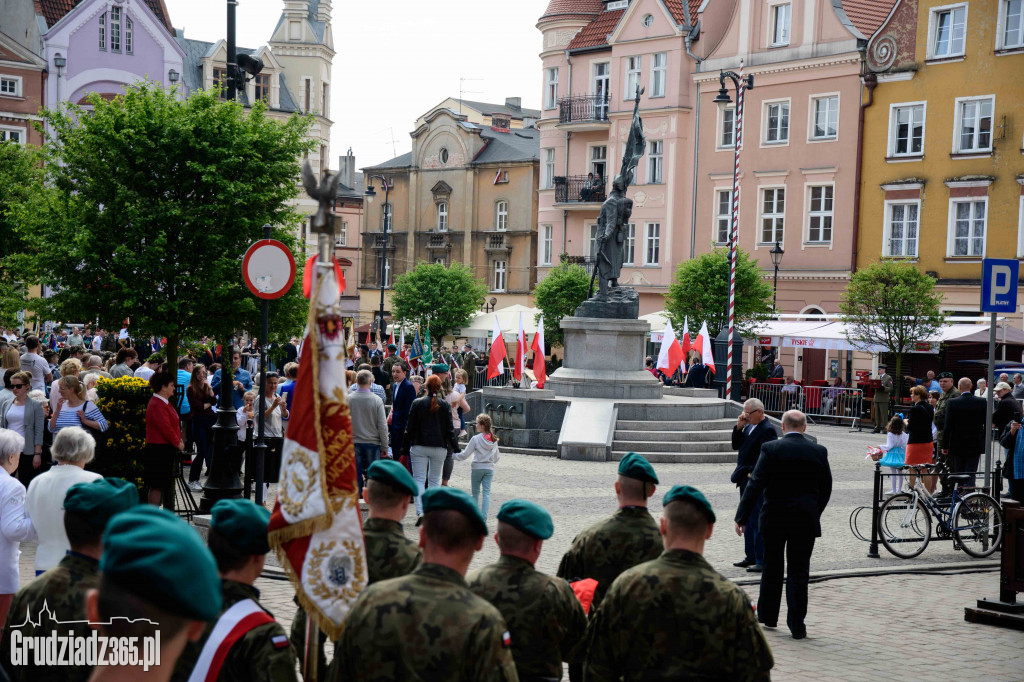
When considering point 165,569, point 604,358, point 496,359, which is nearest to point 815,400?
point 496,359

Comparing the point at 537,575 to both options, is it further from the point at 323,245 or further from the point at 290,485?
the point at 323,245

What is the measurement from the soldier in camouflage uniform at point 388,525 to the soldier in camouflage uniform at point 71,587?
3.48 ft

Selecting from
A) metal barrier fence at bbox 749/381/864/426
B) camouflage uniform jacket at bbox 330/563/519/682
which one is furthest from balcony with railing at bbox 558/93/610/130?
camouflage uniform jacket at bbox 330/563/519/682

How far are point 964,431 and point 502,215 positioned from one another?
174 ft

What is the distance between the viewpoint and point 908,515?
13.3 meters

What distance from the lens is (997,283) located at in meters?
11.6

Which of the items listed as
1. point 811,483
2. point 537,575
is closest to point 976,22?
point 811,483

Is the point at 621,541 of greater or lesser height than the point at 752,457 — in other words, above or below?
above

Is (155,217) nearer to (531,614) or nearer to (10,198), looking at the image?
(531,614)

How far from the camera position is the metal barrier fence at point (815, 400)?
3412 cm

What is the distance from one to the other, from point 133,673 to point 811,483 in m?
7.57

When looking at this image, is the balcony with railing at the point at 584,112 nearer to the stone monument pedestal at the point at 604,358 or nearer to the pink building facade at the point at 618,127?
the pink building facade at the point at 618,127

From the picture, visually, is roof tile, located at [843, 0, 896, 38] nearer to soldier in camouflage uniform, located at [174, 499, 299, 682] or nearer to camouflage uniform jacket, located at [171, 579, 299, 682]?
soldier in camouflage uniform, located at [174, 499, 299, 682]

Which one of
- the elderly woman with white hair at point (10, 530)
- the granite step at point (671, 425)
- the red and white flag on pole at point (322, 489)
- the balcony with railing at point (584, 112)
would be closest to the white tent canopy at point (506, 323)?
the balcony with railing at point (584, 112)
